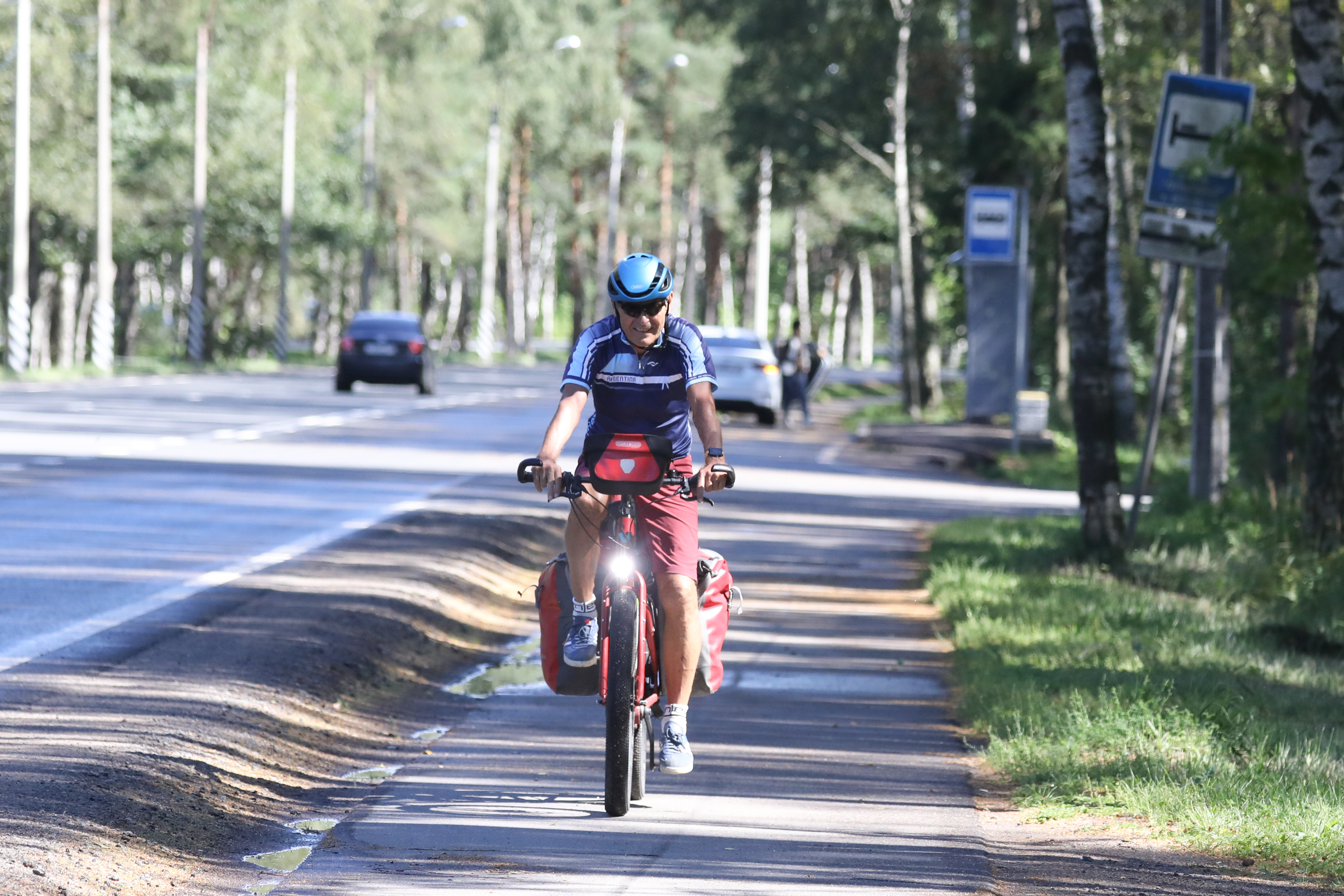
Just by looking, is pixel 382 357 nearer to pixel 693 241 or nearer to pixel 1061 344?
pixel 1061 344

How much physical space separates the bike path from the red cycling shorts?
87 cm

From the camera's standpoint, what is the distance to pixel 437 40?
7300cm

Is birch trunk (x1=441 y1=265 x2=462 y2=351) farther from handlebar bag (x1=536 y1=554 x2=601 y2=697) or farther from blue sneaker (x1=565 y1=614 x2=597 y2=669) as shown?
Result: blue sneaker (x1=565 y1=614 x2=597 y2=669)

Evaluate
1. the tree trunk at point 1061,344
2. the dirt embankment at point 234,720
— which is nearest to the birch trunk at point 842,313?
the tree trunk at point 1061,344

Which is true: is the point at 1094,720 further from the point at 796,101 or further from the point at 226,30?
the point at 226,30

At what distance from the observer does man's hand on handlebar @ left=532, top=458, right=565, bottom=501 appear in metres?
6.68

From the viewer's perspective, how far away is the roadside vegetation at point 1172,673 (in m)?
7.04

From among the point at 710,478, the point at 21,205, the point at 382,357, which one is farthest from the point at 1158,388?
the point at 21,205

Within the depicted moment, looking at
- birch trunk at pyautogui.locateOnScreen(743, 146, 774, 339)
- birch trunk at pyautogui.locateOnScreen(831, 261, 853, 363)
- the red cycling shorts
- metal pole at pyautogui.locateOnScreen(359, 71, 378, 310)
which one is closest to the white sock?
the red cycling shorts

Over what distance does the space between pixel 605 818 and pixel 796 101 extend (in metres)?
41.5

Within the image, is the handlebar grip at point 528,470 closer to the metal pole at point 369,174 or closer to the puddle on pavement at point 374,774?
the puddle on pavement at point 374,774

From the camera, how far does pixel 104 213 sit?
46.0 meters

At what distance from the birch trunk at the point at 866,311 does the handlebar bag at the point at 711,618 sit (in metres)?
92.1

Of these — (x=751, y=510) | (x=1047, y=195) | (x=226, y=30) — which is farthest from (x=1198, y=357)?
(x=226, y=30)
